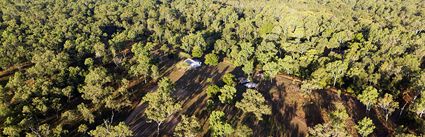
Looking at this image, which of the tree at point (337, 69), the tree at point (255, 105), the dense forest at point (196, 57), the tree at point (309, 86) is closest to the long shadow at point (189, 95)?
the dense forest at point (196, 57)

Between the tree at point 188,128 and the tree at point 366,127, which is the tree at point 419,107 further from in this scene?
the tree at point 188,128

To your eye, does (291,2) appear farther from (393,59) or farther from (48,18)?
(48,18)

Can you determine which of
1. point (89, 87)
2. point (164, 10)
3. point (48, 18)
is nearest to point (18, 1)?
point (48, 18)

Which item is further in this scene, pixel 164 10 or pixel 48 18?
pixel 164 10

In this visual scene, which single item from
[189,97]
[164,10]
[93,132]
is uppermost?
[164,10]

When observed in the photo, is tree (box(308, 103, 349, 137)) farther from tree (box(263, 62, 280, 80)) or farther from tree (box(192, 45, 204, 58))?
tree (box(192, 45, 204, 58))

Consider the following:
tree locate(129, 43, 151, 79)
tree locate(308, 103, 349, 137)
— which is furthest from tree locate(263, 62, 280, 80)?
tree locate(129, 43, 151, 79)

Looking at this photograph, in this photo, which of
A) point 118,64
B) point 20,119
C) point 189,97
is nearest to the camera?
point 20,119

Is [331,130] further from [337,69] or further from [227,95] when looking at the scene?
[337,69]

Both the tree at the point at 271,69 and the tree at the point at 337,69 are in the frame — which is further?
the tree at the point at 271,69
